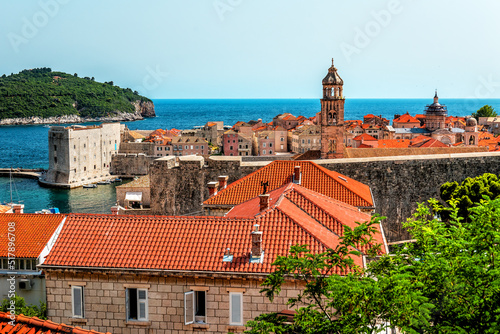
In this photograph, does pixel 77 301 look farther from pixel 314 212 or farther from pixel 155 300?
pixel 314 212

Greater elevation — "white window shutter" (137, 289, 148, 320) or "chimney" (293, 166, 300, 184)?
"chimney" (293, 166, 300, 184)

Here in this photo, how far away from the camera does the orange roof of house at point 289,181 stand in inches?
578

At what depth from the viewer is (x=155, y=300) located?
9141 millimetres

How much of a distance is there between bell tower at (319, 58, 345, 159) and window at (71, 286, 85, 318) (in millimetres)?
18907

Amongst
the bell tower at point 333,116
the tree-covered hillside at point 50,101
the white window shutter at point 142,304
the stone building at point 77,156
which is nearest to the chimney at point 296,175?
the white window shutter at point 142,304

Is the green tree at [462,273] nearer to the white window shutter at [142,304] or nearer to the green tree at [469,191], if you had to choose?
the white window shutter at [142,304]

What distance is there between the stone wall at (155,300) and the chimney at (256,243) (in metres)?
0.42

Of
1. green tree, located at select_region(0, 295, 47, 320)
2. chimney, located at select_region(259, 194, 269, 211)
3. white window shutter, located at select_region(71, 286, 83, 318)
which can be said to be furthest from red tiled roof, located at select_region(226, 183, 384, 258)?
green tree, located at select_region(0, 295, 47, 320)

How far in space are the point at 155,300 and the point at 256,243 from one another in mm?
1978

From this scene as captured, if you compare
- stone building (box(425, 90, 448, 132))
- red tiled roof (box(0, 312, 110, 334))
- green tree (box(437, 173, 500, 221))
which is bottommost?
red tiled roof (box(0, 312, 110, 334))

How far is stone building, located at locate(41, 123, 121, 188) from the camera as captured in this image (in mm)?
66688

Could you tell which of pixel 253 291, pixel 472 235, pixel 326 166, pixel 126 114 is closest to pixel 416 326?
pixel 472 235

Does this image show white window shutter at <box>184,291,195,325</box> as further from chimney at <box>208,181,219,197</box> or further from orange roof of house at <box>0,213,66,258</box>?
chimney at <box>208,181,219,197</box>

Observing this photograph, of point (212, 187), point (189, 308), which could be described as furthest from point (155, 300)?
point (212, 187)
